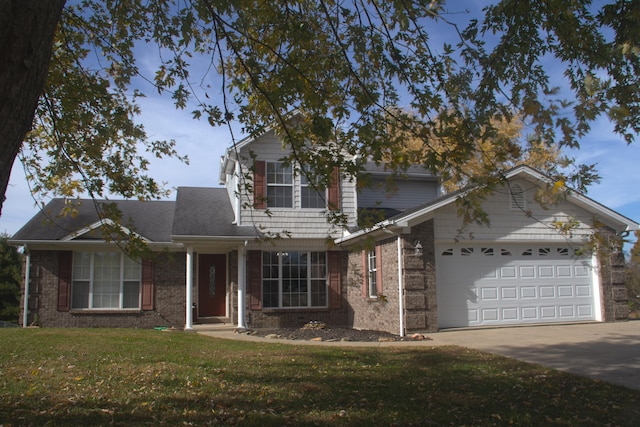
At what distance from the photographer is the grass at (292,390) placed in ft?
18.4

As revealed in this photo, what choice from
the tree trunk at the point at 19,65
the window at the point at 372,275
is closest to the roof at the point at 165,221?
the window at the point at 372,275

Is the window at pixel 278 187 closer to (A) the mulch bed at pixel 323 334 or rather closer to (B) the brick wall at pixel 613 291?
(A) the mulch bed at pixel 323 334

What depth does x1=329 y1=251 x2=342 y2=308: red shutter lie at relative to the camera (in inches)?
660

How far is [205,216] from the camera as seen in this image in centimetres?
1692

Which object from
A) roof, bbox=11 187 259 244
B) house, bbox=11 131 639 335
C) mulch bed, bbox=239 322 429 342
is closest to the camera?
mulch bed, bbox=239 322 429 342

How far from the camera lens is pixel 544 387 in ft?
22.8

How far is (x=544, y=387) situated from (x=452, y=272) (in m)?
7.37

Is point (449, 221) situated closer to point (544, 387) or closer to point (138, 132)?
point (544, 387)

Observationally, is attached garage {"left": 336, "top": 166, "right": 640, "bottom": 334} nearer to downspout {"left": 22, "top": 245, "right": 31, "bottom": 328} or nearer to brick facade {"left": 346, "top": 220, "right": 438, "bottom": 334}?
brick facade {"left": 346, "top": 220, "right": 438, "bottom": 334}

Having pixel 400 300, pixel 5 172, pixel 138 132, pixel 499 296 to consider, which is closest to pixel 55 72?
pixel 138 132

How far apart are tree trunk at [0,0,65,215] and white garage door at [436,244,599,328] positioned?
39.6ft

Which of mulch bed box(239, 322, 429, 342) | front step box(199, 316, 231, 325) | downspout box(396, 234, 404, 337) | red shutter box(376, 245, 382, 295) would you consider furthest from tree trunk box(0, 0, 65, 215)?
front step box(199, 316, 231, 325)

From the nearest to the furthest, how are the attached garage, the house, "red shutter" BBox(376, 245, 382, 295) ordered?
the attached garage
the house
"red shutter" BBox(376, 245, 382, 295)

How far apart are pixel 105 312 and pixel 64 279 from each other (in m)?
1.56
